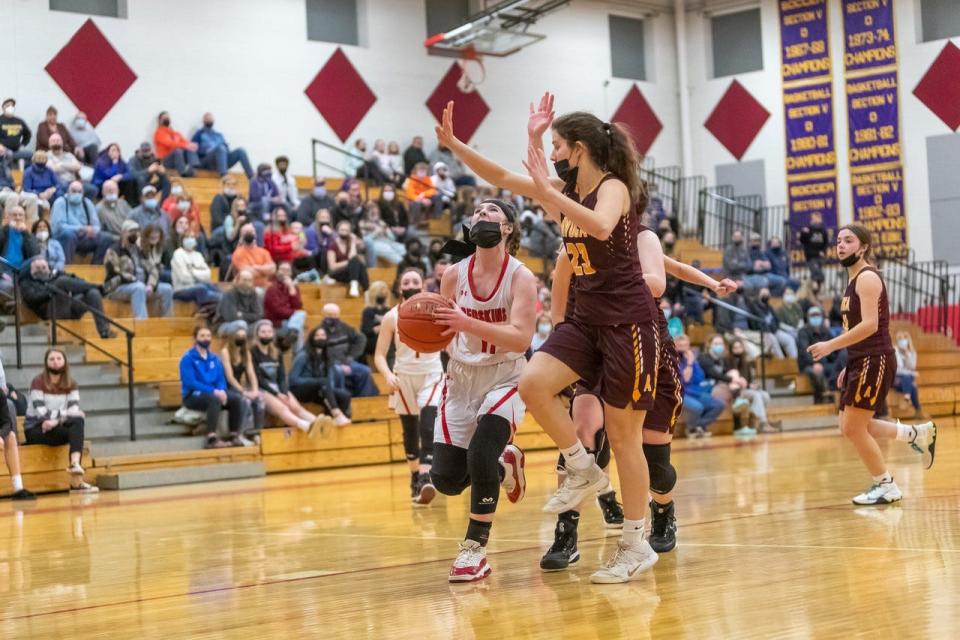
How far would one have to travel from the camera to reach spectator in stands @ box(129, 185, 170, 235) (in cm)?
1474

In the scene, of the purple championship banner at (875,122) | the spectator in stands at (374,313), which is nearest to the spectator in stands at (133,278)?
the spectator in stands at (374,313)

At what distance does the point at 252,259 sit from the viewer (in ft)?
49.3

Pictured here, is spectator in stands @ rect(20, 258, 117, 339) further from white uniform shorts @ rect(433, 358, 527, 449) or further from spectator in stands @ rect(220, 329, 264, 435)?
white uniform shorts @ rect(433, 358, 527, 449)

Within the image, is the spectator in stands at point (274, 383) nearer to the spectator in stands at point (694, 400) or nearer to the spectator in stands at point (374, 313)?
the spectator in stands at point (374, 313)

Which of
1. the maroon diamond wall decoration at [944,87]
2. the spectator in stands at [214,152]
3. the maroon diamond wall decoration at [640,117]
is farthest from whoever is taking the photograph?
the maroon diamond wall decoration at [640,117]

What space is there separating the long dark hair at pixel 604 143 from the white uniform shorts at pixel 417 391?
4049 millimetres

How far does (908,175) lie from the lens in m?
22.6

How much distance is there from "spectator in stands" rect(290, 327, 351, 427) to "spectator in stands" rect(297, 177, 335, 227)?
13.7 feet

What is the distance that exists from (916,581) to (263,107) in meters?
17.0

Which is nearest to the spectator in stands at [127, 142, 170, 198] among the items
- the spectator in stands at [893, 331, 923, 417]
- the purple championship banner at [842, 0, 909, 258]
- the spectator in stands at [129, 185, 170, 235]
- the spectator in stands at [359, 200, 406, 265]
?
the spectator in stands at [129, 185, 170, 235]

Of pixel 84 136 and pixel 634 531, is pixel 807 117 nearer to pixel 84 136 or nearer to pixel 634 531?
pixel 84 136

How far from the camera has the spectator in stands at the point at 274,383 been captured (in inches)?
501

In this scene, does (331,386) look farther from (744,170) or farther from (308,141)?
(744,170)

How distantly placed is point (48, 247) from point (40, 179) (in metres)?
1.80
